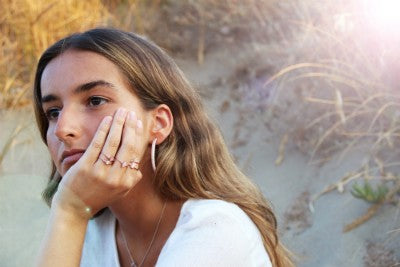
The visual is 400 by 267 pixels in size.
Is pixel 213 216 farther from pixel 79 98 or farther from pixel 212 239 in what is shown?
pixel 79 98

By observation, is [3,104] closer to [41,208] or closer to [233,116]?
[41,208]

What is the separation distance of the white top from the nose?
0.42 meters

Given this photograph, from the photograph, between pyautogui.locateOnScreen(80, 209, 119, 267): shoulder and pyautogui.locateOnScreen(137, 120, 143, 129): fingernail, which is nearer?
pyautogui.locateOnScreen(137, 120, 143, 129): fingernail

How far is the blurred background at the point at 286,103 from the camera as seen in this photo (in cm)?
344

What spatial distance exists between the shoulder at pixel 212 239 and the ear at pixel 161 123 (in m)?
0.24

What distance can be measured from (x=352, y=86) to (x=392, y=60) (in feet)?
0.95

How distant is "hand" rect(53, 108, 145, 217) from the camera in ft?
5.86

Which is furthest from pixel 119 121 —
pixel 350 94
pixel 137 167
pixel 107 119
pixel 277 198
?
pixel 350 94

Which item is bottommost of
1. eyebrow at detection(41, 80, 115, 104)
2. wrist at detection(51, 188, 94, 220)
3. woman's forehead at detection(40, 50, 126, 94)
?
wrist at detection(51, 188, 94, 220)

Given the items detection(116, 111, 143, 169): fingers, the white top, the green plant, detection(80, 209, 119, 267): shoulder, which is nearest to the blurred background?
the green plant

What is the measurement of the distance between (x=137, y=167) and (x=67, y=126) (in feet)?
0.79

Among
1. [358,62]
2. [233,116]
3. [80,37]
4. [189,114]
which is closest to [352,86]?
[358,62]

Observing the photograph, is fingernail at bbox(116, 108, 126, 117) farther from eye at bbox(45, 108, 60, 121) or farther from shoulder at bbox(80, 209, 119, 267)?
shoulder at bbox(80, 209, 119, 267)

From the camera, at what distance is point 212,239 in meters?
1.82
